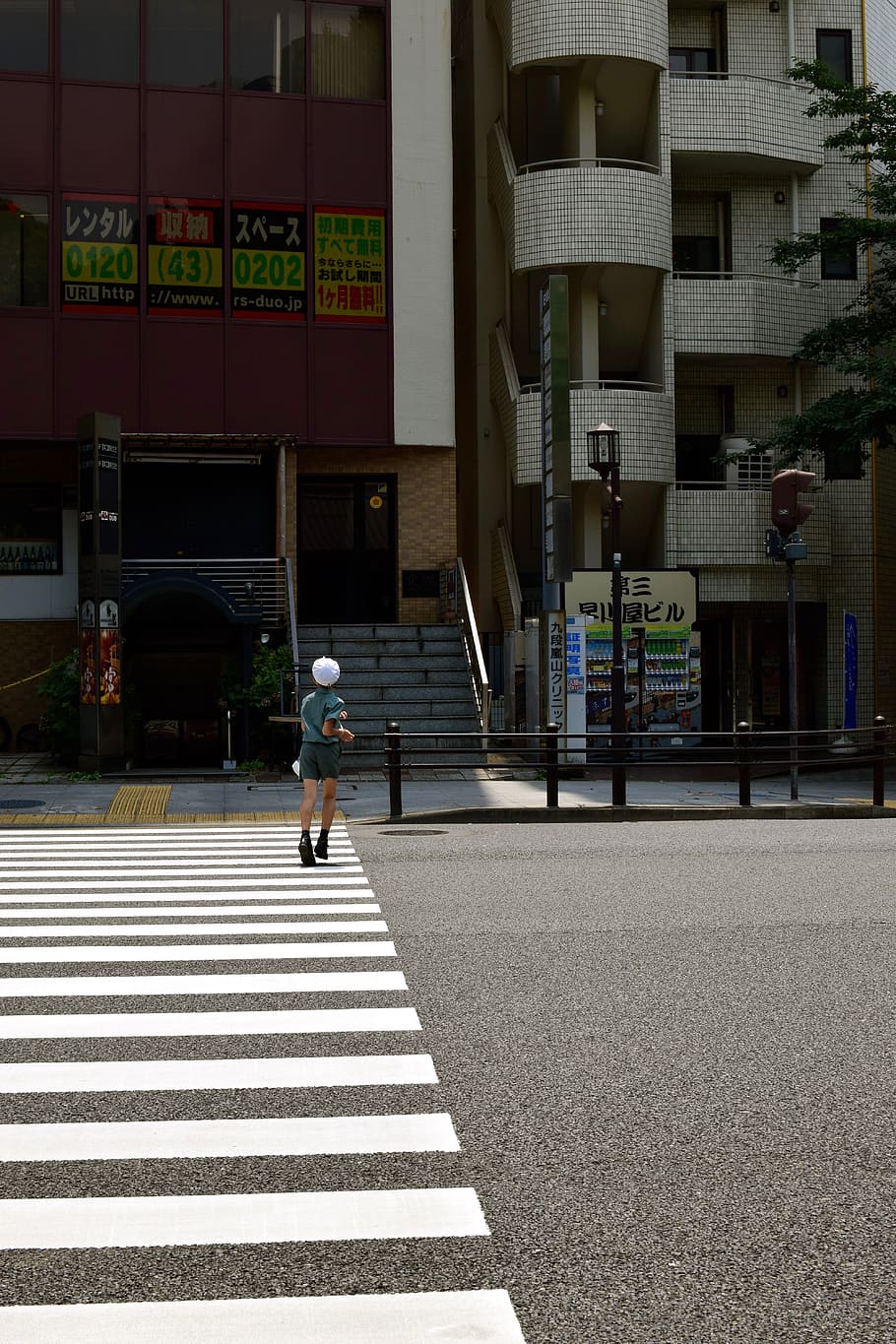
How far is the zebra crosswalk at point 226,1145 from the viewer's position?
399 cm

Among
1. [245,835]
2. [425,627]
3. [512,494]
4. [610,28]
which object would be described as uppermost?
[610,28]

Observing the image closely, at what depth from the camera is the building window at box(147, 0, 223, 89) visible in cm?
2831

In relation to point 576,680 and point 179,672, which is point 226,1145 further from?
point 179,672

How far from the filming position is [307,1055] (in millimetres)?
6625

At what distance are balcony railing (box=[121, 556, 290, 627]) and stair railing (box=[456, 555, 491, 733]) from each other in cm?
320

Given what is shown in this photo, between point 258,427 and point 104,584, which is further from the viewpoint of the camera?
point 258,427

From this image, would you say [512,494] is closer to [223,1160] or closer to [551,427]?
[551,427]

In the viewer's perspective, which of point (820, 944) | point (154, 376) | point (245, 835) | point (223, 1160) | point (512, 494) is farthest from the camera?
point (512, 494)

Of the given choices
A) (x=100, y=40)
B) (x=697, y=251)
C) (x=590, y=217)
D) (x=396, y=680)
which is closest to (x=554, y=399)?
(x=396, y=680)

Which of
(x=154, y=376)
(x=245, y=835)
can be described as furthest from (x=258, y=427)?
(x=245, y=835)

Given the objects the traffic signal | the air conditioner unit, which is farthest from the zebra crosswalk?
the air conditioner unit

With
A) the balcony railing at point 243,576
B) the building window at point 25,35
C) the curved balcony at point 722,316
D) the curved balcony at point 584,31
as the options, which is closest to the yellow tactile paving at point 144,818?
the balcony railing at point 243,576

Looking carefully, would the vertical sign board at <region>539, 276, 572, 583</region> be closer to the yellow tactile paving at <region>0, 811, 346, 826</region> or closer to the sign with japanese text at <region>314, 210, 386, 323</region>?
the sign with japanese text at <region>314, 210, 386, 323</region>

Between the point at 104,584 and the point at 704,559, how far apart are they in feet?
39.5
